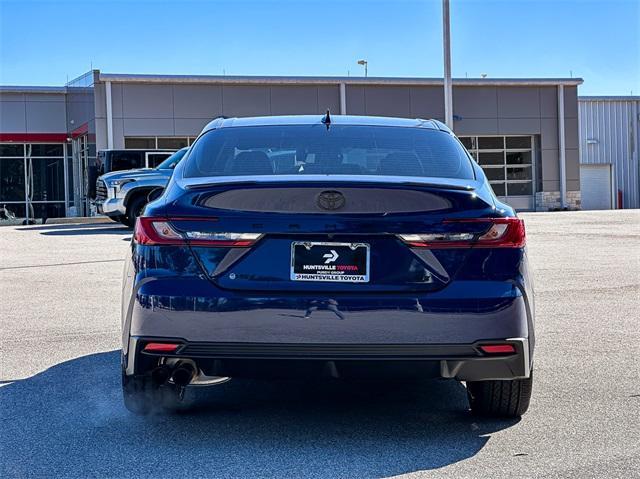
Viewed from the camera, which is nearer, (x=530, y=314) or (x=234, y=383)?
(x=530, y=314)

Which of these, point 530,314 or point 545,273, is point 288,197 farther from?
point 545,273

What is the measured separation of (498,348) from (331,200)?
1002 mm

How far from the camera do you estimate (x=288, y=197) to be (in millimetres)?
4211

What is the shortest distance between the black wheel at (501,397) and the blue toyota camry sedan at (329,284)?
1.22ft

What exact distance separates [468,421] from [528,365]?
681 mm

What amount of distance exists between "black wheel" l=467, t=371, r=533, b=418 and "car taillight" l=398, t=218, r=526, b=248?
2.60ft

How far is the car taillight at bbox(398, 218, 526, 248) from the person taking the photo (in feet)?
13.6

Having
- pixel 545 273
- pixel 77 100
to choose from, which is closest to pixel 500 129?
pixel 77 100

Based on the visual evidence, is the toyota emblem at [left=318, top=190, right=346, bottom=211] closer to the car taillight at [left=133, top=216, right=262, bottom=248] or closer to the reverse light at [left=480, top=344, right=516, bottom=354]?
the car taillight at [left=133, top=216, right=262, bottom=248]

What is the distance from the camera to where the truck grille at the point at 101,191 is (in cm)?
2144

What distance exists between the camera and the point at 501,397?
4758 mm

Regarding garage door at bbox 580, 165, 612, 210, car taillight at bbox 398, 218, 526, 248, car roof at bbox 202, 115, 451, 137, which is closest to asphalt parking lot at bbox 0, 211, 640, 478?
car taillight at bbox 398, 218, 526, 248

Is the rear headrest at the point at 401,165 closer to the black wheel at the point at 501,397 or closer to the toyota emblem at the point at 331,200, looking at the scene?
the toyota emblem at the point at 331,200

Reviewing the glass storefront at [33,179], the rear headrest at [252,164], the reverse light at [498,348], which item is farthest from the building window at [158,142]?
the reverse light at [498,348]
